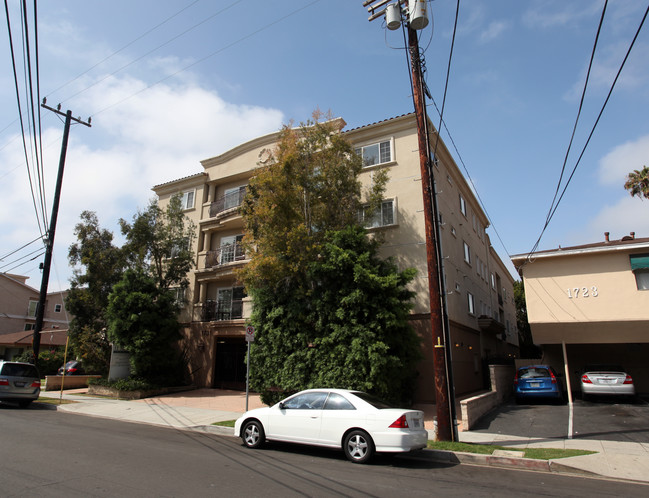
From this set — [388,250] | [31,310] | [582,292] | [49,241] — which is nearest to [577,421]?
[582,292]

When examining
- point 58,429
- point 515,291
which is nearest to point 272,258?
point 58,429

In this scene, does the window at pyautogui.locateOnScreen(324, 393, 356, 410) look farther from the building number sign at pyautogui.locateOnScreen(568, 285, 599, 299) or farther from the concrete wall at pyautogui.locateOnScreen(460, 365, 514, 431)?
the building number sign at pyautogui.locateOnScreen(568, 285, 599, 299)

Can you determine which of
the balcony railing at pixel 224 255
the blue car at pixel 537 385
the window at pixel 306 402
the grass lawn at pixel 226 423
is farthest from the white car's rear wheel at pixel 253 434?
the balcony railing at pixel 224 255

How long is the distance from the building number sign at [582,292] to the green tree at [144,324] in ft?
54.1

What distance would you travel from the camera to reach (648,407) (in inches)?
585

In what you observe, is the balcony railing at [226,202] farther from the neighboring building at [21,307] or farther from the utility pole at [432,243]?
the neighboring building at [21,307]

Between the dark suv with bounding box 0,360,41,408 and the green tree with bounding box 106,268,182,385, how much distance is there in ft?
12.3

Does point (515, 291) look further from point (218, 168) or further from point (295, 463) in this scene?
point (295, 463)

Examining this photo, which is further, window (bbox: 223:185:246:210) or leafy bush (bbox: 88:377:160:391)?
window (bbox: 223:185:246:210)

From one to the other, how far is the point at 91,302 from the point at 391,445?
19.6 m

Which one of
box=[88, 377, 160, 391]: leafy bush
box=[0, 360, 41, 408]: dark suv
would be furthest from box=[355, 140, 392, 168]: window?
box=[0, 360, 41, 408]: dark suv

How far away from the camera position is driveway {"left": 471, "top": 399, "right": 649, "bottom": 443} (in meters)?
10.5

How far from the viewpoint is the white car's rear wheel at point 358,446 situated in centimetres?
775

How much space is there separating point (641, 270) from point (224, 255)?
59.3 feet
